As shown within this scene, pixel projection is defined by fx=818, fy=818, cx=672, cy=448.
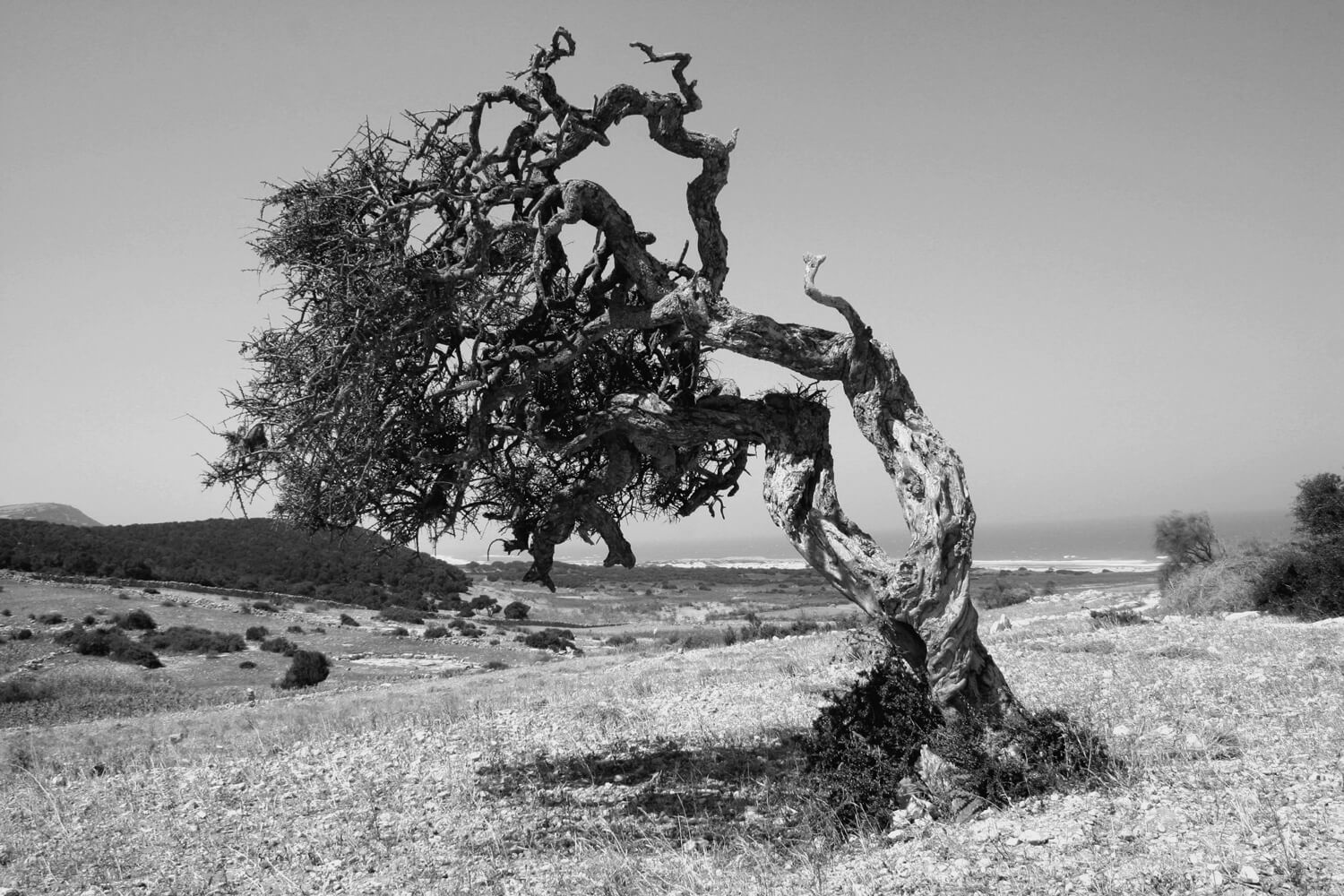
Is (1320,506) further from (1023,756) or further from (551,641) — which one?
(551,641)

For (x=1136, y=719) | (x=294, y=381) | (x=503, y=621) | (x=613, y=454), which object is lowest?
(x=503, y=621)

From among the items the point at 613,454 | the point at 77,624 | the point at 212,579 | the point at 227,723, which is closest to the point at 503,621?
the point at 212,579

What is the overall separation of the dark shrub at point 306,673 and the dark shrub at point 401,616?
53.5 feet

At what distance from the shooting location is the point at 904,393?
766 centimetres

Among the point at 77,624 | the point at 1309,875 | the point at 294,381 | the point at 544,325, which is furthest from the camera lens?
the point at 77,624

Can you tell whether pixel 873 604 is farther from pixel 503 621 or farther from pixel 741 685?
pixel 503 621

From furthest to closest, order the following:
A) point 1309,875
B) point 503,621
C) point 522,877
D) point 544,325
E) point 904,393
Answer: point 503,621 → point 544,325 → point 904,393 → point 522,877 → point 1309,875

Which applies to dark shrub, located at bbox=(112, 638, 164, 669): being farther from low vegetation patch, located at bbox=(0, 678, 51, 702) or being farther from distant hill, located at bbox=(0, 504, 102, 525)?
distant hill, located at bbox=(0, 504, 102, 525)

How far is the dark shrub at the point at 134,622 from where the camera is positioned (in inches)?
1179

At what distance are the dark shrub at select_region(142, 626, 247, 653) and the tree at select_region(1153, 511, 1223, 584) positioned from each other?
35416 mm

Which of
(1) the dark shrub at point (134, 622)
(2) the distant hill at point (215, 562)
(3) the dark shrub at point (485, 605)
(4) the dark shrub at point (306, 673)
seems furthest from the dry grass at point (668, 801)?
(3) the dark shrub at point (485, 605)

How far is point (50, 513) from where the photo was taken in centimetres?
9156

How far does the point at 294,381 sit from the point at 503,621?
39.4m

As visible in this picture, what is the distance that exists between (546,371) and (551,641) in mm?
28528
